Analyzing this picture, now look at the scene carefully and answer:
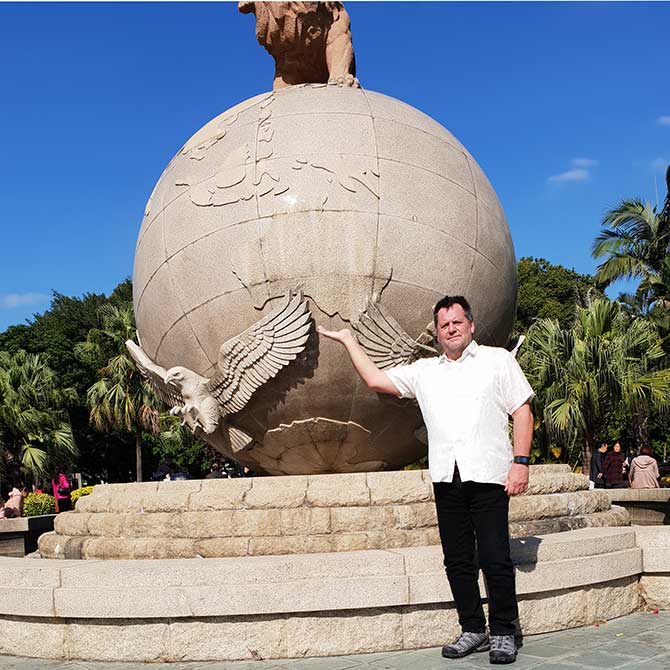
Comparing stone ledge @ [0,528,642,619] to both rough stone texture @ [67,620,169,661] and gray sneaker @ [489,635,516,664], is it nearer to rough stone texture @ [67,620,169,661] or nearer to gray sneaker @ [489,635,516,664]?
rough stone texture @ [67,620,169,661]

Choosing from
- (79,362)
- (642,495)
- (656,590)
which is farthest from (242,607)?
(79,362)

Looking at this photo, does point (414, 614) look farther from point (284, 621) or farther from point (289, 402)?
point (289, 402)

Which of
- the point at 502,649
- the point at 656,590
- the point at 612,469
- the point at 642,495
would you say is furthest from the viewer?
the point at 612,469

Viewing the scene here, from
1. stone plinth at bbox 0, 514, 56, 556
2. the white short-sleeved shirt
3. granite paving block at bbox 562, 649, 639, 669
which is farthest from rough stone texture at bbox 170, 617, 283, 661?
stone plinth at bbox 0, 514, 56, 556

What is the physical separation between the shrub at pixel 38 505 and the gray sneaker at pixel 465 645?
45.3ft

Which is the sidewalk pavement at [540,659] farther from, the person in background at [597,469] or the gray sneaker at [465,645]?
the person in background at [597,469]

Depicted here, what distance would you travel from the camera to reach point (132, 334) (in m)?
28.1

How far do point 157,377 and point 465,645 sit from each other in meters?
4.25

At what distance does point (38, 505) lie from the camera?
16.4 metres

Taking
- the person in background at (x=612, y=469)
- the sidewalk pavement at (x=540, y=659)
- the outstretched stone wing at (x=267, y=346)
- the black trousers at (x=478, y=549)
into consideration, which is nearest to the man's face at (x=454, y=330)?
the black trousers at (x=478, y=549)

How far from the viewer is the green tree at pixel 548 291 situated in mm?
39031

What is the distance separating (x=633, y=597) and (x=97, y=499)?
4.39m

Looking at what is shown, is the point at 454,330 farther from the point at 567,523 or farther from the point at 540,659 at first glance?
the point at 567,523

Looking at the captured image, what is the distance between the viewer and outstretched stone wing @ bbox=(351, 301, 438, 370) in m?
6.45
